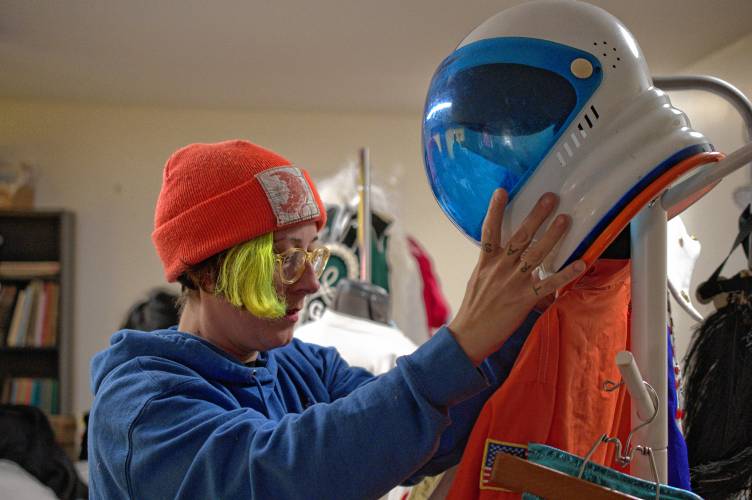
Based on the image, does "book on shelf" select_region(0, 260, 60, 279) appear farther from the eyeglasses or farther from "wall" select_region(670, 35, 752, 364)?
the eyeglasses

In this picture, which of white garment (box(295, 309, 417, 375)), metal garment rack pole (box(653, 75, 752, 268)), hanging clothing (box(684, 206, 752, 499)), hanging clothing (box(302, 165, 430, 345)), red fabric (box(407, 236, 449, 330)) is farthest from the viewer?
red fabric (box(407, 236, 449, 330))

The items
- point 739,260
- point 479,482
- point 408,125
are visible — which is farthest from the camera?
point 408,125

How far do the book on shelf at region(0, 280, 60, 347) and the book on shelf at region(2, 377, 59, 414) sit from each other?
0.22 meters

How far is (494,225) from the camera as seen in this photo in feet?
2.64

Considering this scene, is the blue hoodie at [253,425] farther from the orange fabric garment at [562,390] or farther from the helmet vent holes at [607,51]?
the helmet vent holes at [607,51]

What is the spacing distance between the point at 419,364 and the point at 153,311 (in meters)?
2.71

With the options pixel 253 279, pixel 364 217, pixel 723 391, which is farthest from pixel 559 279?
pixel 364 217

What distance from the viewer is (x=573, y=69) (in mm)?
790

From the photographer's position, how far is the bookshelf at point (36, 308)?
4633 mm

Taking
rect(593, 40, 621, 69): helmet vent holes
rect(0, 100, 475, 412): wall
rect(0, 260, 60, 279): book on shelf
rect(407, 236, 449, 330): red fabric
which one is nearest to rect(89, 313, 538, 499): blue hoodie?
rect(593, 40, 621, 69): helmet vent holes

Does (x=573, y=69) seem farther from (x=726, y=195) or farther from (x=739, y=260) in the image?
(x=726, y=195)

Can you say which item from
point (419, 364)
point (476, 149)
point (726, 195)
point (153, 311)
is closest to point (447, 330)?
point (419, 364)

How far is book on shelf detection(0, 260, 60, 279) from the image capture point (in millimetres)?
4574

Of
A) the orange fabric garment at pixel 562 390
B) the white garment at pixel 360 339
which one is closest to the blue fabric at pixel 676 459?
the orange fabric garment at pixel 562 390
